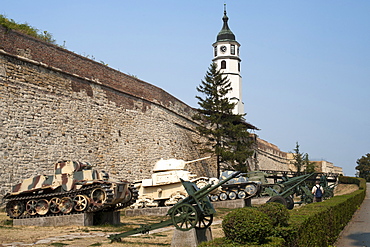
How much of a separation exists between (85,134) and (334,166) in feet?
206

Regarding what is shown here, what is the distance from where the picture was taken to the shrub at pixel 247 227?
5348mm

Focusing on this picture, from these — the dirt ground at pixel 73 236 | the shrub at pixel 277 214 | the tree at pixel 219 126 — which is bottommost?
the dirt ground at pixel 73 236

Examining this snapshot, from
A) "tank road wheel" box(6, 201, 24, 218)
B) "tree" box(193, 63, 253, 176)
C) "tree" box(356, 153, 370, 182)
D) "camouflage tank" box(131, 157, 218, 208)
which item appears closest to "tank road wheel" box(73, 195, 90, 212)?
"tank road wheel" box(6, 201, 24, 218)

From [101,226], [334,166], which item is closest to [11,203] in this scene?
[101,226]

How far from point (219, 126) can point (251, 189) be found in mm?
13435

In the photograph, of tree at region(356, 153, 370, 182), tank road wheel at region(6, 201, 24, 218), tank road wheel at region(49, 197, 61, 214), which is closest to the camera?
tank road wheel at region(49, 197, 61, 214)

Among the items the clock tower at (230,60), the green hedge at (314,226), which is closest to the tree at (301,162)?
the clock tower at (230,60)

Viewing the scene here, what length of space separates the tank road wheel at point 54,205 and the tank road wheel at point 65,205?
8 centimetres

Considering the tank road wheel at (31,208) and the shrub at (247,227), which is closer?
the shrub at (247,227)

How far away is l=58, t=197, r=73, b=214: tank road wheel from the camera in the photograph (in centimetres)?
1146

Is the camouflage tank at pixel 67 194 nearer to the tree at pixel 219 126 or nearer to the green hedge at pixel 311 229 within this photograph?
the green hedge at pixel 311 229

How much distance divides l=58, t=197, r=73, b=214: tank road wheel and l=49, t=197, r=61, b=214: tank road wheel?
76 millimetres

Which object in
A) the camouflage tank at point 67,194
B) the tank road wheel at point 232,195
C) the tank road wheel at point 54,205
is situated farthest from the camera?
the tank road wheel at point 232,195

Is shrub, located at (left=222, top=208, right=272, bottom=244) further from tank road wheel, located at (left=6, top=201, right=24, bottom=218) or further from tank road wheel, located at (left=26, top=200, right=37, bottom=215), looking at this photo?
tank road wheel, located at (left=6, top=201, right=24, bottom=218)
